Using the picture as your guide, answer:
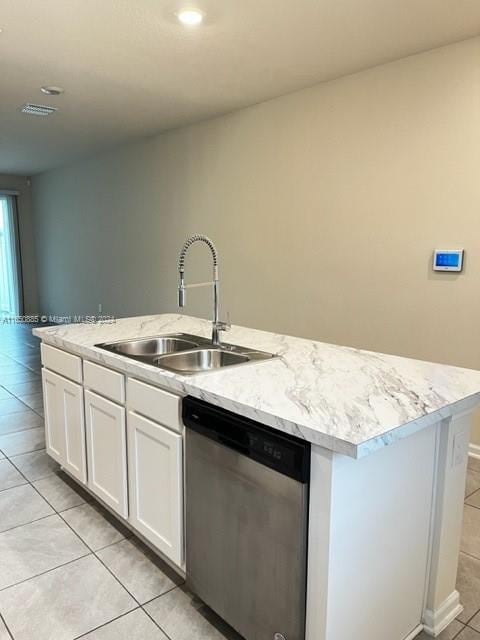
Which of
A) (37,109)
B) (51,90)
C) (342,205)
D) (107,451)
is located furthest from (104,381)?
(37,109)

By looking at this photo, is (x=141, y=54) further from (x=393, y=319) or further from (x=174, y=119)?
(x=393, y=319)

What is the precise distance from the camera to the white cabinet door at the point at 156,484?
1.87 m

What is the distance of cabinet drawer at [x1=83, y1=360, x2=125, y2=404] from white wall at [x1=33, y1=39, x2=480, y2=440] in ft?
6.67

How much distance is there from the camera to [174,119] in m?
4.77

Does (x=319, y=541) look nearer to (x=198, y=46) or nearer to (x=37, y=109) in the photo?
(x=198, y=46)

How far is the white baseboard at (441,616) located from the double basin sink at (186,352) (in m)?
1.11

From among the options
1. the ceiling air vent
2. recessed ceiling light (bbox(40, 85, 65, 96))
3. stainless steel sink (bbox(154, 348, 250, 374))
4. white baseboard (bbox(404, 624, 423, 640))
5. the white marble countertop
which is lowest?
white baseboard (bbox(404, 624, 423, 640))

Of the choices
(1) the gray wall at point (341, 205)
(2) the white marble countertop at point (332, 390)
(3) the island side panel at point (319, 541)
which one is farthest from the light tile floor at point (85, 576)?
(1) the gray wall at point (341, 205)

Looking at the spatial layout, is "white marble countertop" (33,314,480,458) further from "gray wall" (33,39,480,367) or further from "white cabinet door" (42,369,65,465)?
"gray wall" (33,39,480,367)

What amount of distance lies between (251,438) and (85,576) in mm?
1116

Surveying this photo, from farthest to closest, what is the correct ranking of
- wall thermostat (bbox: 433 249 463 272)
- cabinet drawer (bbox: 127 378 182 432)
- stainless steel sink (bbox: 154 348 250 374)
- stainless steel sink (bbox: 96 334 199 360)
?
wall thermostat (bbox: 433 249 463 272) < stainless steel sink (bbox: 96 334 199 360) < stainless steel sink (bbox: 154 348 250 374) < cabinet drawer (bbox: 127 378 182 432)

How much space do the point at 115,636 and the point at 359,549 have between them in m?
0.94

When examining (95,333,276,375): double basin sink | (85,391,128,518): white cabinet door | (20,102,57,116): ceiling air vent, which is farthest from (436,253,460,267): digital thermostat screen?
(20,102,57,116): ceiling air vent

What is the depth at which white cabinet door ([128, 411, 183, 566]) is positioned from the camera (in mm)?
1865
